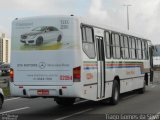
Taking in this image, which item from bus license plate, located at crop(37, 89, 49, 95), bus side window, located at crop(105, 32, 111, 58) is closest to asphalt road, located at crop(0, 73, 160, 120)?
bus license plate, located at crop(37, 89, 49, 95)

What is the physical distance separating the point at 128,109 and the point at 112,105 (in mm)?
1591

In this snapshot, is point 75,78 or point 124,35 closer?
point 75,78

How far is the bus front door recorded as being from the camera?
49.9 ft

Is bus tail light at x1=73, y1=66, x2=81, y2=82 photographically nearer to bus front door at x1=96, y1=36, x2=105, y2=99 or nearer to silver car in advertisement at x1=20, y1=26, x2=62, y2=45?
silver car in advertisement at x1=20, y1=26, x2=62, y2=45

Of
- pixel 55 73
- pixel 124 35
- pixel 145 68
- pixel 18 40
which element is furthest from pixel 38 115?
pixel 145 68

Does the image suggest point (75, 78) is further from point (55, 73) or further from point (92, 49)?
point (92, 49)

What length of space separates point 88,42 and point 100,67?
1.32m

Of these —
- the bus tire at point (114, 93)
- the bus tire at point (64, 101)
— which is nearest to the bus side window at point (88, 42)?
the bus tire at point (114, 93)

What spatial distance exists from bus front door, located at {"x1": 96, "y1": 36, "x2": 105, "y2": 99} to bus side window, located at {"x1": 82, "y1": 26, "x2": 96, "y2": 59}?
50 cm

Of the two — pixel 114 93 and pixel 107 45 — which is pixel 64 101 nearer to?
pixel 114 93

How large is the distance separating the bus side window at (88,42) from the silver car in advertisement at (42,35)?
2.94 ft

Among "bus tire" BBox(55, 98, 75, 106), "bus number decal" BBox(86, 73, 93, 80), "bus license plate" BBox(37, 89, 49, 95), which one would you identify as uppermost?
"bus number decal" BBox(86, 73, 93, 80)

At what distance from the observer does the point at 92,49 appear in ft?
48.8

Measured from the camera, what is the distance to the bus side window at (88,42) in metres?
14.2
